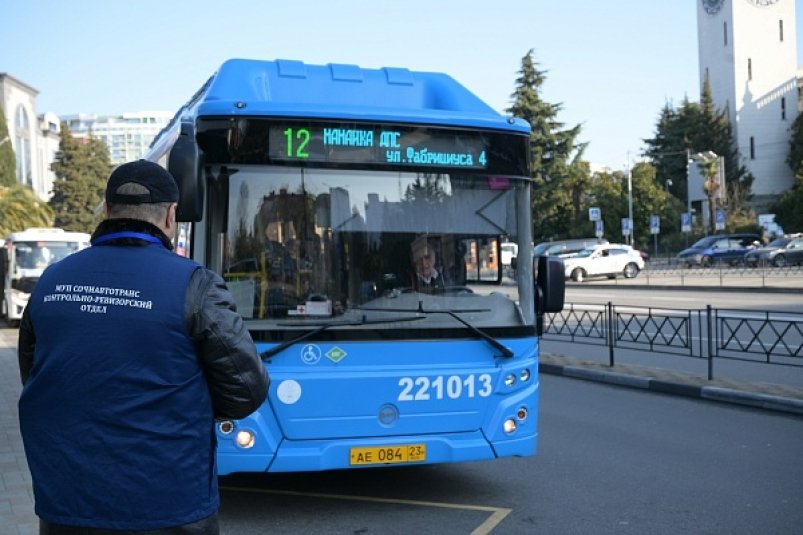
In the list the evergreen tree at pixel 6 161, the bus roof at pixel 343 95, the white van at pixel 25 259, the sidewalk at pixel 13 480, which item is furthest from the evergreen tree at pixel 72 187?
the bus roof at pixel 343 95

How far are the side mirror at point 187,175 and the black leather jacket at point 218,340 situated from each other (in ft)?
8.76

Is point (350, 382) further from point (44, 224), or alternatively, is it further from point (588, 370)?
point (44, 224)

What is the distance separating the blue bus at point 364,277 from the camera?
6.12 m

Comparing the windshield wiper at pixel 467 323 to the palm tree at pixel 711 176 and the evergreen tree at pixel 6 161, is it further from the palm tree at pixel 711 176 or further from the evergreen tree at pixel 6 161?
the evergreen tree at pixel 6 161

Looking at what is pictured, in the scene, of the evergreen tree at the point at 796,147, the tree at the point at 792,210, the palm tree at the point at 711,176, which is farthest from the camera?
the evergreen tree at the point at 796,147

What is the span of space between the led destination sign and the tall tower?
77935mm

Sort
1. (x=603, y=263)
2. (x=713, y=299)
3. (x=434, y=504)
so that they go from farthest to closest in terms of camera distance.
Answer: (x=603, y=263) → (x=713, y=299) → (x=434, y=504)

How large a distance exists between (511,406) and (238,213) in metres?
2.31

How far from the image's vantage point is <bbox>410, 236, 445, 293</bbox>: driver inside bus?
646 centimetres

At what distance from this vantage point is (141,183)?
9.55ft

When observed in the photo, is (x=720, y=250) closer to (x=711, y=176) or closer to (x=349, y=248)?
(x=711, y=176)

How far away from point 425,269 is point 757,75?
80.7m

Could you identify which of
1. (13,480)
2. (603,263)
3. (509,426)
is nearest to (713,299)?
(603,263)

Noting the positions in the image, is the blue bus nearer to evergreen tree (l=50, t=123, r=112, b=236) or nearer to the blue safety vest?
the blue safety vest
